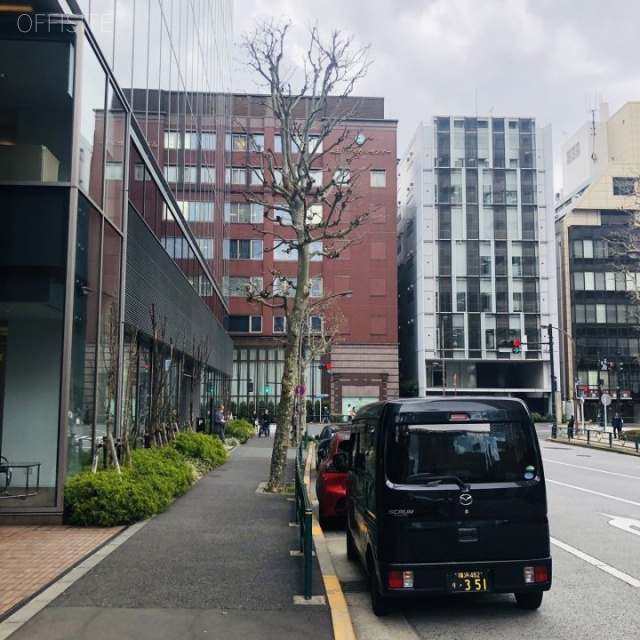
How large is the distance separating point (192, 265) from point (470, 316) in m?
51.5

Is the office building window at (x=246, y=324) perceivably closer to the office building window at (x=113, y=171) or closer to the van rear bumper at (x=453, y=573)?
the office building window at (x=113, y=171)

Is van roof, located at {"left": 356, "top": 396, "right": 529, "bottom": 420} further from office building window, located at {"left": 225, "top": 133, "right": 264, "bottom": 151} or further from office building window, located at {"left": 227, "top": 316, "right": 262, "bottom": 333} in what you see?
office building window, located at {"left": 227, "top": 316, "right": 262, "bottom": 333}

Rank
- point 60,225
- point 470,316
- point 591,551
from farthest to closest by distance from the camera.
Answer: point 470,316
point 60,225
point 591,551

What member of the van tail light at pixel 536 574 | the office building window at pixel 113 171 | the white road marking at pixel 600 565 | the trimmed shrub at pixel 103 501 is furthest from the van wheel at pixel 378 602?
the office building window at pixel 113 171

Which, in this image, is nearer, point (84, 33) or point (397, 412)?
point (397, 412)

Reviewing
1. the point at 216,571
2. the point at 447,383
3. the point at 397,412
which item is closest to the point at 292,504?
the point at 216,571

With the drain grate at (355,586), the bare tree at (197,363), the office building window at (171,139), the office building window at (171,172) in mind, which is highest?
the office building window at (171,139)

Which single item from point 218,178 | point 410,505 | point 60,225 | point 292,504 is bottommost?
point 292,504

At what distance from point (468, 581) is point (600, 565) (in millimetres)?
3453

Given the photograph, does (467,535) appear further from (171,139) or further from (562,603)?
(171,139)

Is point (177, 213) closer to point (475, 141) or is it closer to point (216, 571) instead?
point (216, 571)

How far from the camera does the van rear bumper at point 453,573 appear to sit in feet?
21.0

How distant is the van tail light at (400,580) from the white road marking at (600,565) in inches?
123

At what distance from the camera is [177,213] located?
74.8 ft
